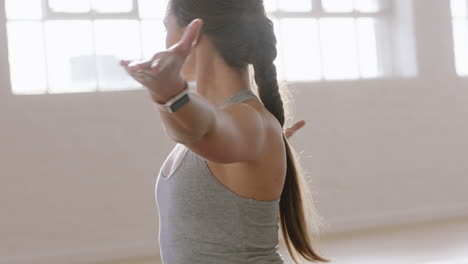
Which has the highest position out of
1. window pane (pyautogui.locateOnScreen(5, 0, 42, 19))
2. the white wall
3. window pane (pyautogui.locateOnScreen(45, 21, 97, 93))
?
window pane (pyautogui.locateOnScreen(5, 0, 42, 19))

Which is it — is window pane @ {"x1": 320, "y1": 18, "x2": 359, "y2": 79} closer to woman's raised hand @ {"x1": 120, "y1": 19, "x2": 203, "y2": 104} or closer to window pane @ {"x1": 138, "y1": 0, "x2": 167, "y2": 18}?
window pane @ {"x1": 138, "y1": 0, "x2": 167, "y2": 18}

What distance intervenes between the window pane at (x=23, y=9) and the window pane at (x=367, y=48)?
2833 mm

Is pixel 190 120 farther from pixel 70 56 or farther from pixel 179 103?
pixel 70 56

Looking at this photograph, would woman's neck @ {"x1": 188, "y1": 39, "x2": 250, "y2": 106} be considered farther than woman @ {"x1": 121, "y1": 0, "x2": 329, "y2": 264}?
Yes

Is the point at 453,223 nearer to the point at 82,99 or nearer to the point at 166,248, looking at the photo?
the point at 82,99

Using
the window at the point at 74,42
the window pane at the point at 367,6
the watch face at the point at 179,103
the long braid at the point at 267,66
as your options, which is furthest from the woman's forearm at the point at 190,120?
the window pane at the point at 367,6

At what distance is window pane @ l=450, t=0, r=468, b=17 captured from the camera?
7316 millimetres

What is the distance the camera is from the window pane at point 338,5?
22.3 ft

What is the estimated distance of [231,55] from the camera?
126 cm

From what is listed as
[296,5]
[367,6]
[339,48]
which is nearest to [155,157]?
[296,5]

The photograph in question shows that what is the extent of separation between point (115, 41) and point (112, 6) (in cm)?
27

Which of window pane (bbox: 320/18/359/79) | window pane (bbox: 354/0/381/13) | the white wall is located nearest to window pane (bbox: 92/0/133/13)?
the white wall

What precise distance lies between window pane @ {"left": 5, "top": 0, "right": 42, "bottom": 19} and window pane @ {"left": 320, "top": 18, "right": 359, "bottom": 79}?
7.99ft

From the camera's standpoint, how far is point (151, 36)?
6039 mm
